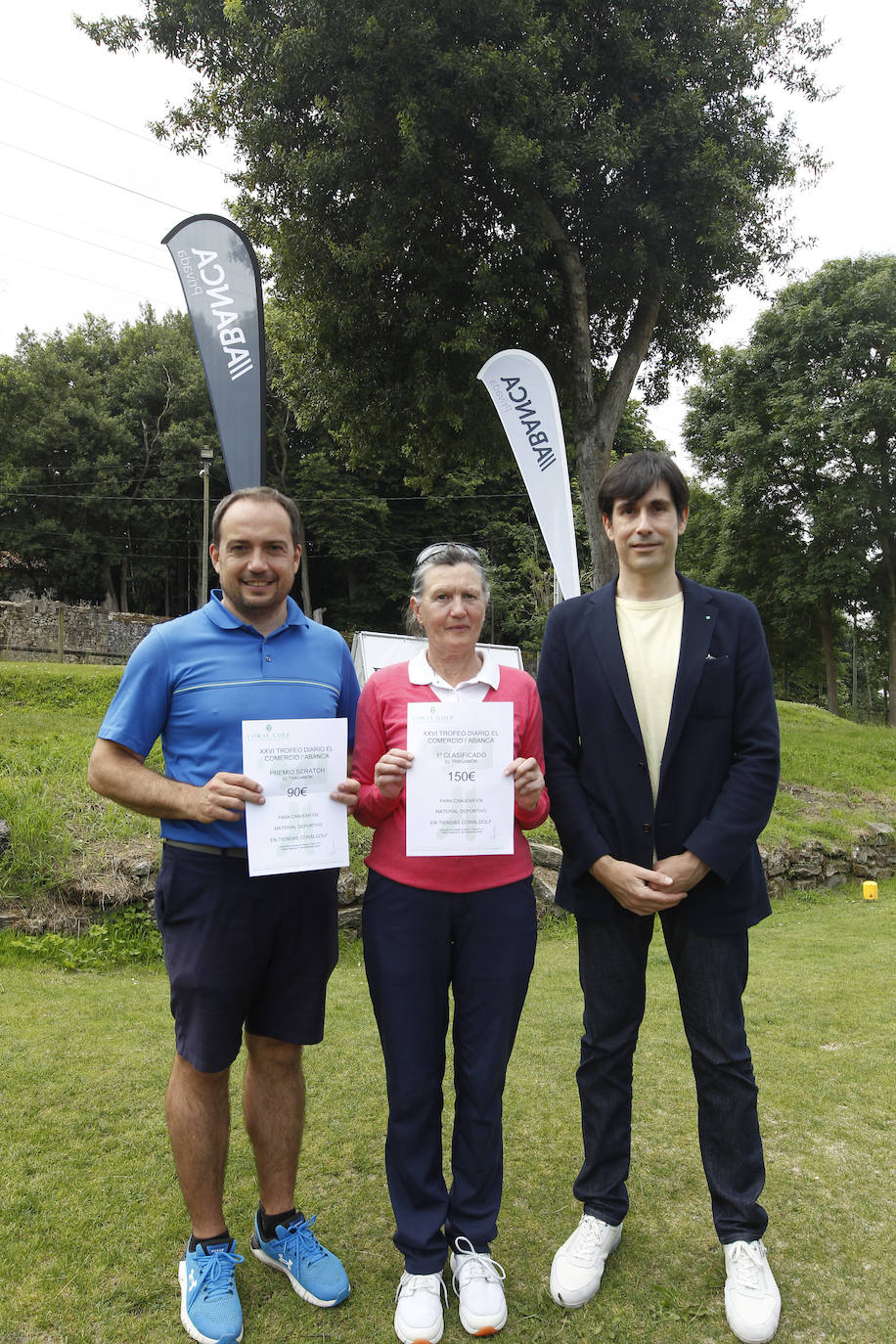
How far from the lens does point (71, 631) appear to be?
2680cm

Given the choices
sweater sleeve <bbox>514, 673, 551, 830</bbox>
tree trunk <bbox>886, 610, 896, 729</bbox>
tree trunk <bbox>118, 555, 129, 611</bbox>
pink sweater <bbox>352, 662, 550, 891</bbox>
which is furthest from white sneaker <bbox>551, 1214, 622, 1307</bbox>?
tree trunk <bbox>118, 555, 129, 611</bbox>

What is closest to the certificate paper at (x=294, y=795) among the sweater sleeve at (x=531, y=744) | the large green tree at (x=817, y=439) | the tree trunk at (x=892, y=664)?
the sweater sleeve at (x=531, y=744)

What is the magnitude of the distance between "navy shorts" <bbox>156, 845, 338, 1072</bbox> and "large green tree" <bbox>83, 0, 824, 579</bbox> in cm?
950

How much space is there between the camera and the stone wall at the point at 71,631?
84.2 ft

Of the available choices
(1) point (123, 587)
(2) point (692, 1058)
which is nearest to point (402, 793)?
(2) point (692, 1058)

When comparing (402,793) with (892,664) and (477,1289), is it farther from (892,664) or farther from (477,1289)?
(892,664)

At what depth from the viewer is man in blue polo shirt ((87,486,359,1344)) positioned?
2252 millimetres

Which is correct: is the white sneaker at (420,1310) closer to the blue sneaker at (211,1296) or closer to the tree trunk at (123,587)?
the blue sneaker at (211,1296)

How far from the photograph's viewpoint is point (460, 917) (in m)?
2.36

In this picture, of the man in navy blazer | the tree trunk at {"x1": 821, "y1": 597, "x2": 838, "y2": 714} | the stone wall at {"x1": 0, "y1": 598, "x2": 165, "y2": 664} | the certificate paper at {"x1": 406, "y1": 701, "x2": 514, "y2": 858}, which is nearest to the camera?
the certificate paper at {"x1": 406, "y1": 701, "x2": 514, "y2": 858}

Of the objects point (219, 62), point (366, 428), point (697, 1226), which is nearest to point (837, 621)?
point (366, 428)

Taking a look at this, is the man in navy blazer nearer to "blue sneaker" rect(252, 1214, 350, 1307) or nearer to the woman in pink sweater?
the woman in pink sweater

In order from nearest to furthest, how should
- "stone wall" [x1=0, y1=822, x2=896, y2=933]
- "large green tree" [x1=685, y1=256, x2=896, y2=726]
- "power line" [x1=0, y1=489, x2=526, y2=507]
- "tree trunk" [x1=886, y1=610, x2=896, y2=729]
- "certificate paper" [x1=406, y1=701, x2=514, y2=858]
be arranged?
"certificate paper" [x1=406, y1=701, x2=514, y2=858], "stone wall" [x1=0, y1=822, x2=896, y2=933], "large green tree" [x1=685, y1=256, x2=896, y2=726], "tree trunk" [x1=886, y1=610, x2=896, y2=729], "power line" [x1=0, y1=489, x2=526, y2=507]

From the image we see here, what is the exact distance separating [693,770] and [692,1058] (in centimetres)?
86
